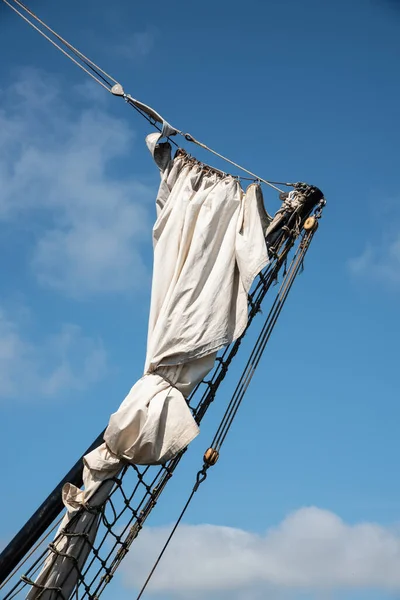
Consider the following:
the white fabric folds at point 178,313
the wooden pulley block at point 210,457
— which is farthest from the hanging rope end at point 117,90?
the wooden pulley block at point 210,457

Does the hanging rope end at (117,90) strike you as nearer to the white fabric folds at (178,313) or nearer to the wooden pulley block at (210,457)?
the white fabric folds at (178,313)

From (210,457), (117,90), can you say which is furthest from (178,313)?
(117,90)

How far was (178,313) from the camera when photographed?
967 centimetres

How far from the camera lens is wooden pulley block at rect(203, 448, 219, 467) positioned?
960 centimetres

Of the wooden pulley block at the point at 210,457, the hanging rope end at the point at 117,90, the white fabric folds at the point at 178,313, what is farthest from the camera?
the hanging rope end at the point at 117,90

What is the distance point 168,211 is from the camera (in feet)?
34.0

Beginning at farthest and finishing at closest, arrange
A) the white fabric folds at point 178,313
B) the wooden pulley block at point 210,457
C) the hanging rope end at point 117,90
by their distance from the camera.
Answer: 1. the hanging rope end at point 117,90
2. the wooden pulley block at point 210,457
3. the white fabric folds at point 178,313

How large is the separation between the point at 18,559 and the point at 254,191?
481 cm

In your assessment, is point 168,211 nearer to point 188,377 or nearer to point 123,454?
point 188,377

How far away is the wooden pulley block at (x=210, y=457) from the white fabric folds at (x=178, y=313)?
0.64 meters

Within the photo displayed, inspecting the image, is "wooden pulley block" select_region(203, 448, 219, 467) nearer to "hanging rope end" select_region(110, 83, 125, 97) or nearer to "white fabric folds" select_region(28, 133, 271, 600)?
"white fabric folds" select_region(28, 133, 271, 600)

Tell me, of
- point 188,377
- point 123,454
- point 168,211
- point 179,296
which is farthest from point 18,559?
point 168,211

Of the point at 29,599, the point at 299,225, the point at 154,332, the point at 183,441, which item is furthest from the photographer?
the point at 299,225

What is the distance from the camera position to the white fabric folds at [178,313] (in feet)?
28.5
